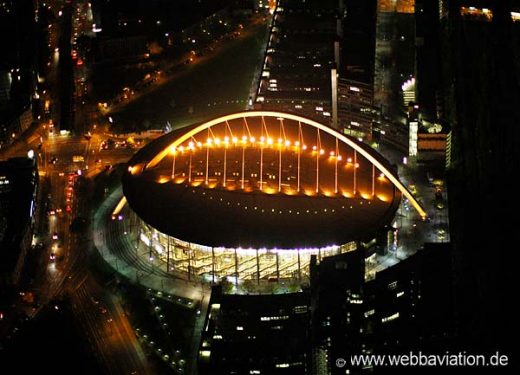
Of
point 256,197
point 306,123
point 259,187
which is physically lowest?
point 256,197

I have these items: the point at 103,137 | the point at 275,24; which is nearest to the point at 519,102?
the point at 275,24

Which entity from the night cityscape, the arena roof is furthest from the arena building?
the night cityscape

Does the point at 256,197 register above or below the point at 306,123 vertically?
below

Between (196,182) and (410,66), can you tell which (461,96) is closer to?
(410,66)

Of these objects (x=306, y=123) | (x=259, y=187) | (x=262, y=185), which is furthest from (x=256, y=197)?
(x=306, y=123)

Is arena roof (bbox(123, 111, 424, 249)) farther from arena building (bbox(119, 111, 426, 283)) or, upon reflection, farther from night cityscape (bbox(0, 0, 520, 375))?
night cityscape (bbox(0, 0, 520, 375))

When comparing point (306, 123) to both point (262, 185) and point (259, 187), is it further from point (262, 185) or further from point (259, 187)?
point (259, 187)
